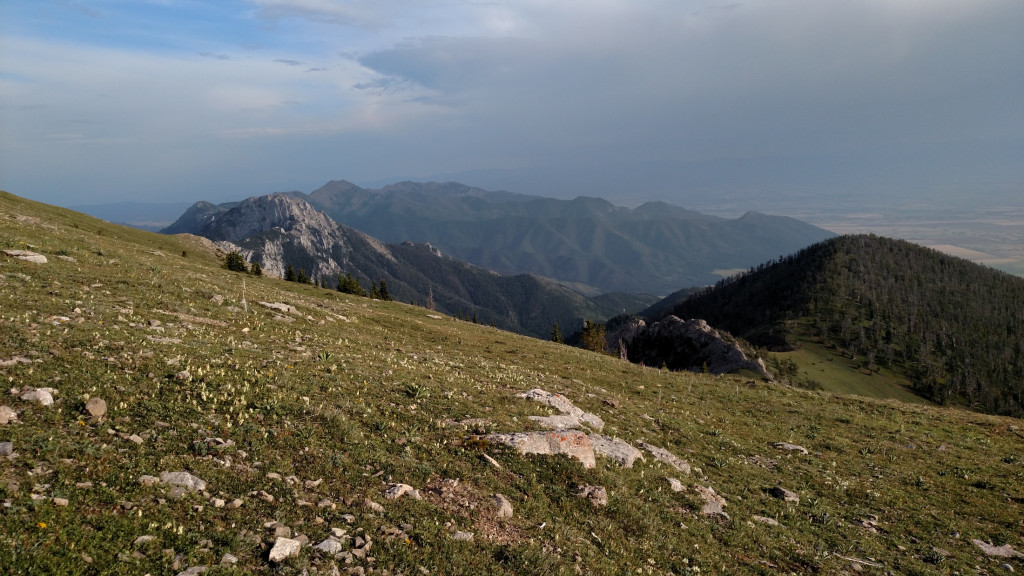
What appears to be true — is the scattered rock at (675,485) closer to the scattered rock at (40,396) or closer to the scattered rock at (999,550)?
the scattered rock at (999,550)

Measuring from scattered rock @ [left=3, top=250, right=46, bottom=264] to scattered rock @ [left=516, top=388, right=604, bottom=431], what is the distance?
26.3m

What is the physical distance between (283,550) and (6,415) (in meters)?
6.65

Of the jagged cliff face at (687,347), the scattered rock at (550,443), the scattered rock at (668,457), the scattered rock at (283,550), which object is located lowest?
the jagged cliff face at (687,347)

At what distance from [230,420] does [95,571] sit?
5104mm

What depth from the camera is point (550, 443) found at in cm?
1428

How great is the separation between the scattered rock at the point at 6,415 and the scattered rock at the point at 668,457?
60.6 feet

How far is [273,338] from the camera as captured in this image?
68.2 feet

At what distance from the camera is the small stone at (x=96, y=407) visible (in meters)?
9.72

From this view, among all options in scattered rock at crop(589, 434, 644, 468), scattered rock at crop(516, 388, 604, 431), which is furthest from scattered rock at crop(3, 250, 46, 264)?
scattered rock at crop(589, 434, 644, 468)

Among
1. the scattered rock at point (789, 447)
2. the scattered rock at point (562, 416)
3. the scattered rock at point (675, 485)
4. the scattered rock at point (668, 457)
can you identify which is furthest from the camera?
the scattered rock at point (789, 447)

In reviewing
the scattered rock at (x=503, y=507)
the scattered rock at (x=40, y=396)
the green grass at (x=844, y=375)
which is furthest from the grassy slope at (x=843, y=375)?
the scattered rock at (x=40, y=396)

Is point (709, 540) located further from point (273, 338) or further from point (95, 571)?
point (273, 338)

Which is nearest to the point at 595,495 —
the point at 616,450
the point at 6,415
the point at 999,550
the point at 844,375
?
the point at 616,450

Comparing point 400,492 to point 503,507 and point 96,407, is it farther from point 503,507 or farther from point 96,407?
point 96,407
